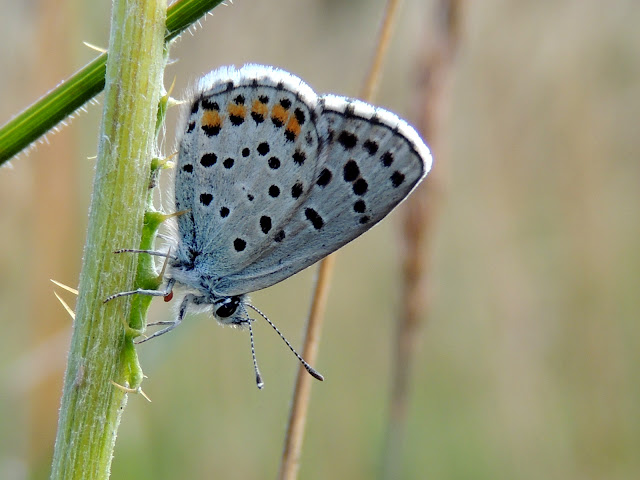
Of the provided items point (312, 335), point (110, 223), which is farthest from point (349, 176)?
point (110, 223)

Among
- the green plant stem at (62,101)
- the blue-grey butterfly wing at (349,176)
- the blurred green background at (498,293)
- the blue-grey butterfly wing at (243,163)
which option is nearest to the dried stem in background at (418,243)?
the blue-grey butterfly wing at (349,176)

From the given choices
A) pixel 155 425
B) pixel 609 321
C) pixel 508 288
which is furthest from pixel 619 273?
pixel 155 425

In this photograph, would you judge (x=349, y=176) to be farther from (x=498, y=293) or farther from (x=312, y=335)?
(x=498, y=293)

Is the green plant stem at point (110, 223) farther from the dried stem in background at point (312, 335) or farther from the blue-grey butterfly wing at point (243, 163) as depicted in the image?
the blue-grey butterfly wing at point (243, 163)

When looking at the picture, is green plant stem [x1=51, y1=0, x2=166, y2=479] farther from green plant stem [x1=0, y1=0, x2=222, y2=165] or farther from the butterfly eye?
the butterfly eye

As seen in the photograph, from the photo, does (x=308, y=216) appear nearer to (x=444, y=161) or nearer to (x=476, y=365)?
(x=444, y=161)
